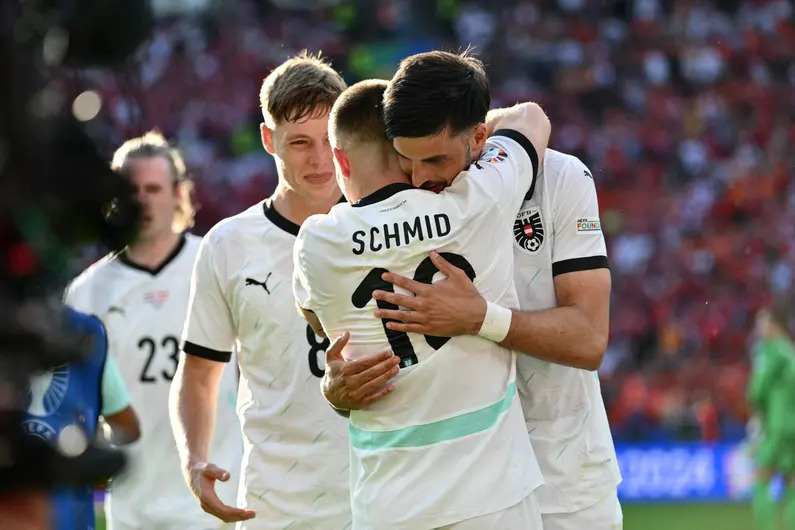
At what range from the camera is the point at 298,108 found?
4.06m

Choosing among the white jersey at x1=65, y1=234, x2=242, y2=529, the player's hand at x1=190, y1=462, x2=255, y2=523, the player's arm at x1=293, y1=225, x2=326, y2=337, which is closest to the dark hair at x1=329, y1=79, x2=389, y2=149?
the player's arm at x1=293, y1=225, x2=326, y2=337

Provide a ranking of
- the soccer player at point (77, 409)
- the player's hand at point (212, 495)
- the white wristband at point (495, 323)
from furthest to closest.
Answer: the player's hand at point (212, 495)
the white wristband at point (495, 323)
the soccer player at point (77, 409)

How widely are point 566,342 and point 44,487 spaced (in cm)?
194

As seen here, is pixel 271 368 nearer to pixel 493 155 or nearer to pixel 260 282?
pixel 260 282

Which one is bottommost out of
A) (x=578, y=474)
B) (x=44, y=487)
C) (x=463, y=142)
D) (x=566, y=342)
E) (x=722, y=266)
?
(x=722, y=266)

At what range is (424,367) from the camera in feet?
9.91

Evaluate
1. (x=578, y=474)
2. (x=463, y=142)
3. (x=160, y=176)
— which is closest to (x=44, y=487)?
(x=463, y=142)

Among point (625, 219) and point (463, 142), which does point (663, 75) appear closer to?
point (625, 219)

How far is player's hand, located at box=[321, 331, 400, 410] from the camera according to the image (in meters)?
3.00

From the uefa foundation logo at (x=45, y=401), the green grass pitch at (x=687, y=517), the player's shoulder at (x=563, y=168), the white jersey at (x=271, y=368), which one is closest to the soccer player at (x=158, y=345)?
the white jersey at (x=271, y=368)

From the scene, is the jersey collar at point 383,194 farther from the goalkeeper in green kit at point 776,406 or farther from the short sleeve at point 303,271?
the goalkeeper in green kit at point 776,406

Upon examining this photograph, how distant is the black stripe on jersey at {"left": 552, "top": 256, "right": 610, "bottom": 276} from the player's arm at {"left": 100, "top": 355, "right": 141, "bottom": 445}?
1.74 metres

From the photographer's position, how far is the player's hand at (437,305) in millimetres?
2994

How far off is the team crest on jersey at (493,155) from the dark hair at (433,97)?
147 millimetres
